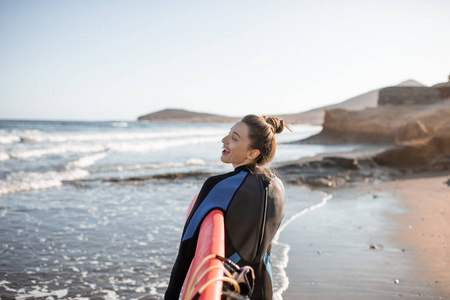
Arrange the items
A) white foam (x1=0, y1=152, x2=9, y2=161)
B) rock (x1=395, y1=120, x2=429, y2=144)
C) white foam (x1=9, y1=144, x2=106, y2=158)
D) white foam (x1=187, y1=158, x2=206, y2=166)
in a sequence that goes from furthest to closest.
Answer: white foam (x1=9, y1=144, x2=106, y2=158) < white foam (x1=0, y1=152, x2=9, y2=161) < white foam (x1=187, y1=158, x2=206, y2=166) < rock (x1=395, y1=120, x2=429, y2=144)

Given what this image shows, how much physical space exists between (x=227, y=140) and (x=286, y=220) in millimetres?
5980

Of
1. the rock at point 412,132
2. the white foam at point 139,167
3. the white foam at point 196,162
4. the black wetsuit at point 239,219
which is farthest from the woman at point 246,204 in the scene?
the rock at point 412,132

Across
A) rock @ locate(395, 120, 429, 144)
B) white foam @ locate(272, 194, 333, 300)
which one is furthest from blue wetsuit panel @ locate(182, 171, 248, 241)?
rock @ locate(395, 120, 429, 144)

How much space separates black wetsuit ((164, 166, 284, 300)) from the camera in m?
2.12

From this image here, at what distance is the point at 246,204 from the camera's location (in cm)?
219

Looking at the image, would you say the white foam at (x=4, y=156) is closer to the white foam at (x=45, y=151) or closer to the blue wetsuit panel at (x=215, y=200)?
the white foam at (x=45, y=151)

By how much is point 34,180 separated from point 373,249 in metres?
10.7

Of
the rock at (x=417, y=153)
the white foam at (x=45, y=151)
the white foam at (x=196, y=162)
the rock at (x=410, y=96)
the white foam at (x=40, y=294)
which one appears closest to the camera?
the white foam at (x=40, y=294)

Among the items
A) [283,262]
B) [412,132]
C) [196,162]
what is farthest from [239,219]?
[412,132]

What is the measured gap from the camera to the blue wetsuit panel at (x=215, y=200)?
2.12 metres

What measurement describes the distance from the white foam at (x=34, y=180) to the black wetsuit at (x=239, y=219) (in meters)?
10.2

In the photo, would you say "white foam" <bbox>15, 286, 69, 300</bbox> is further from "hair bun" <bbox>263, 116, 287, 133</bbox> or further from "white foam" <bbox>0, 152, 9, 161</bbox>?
"white foam" <bbox>0, 152, 9, 161</bbox>

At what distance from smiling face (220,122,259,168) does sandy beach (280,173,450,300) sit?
2656mm

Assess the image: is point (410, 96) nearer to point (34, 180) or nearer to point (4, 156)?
point (4, 156)
